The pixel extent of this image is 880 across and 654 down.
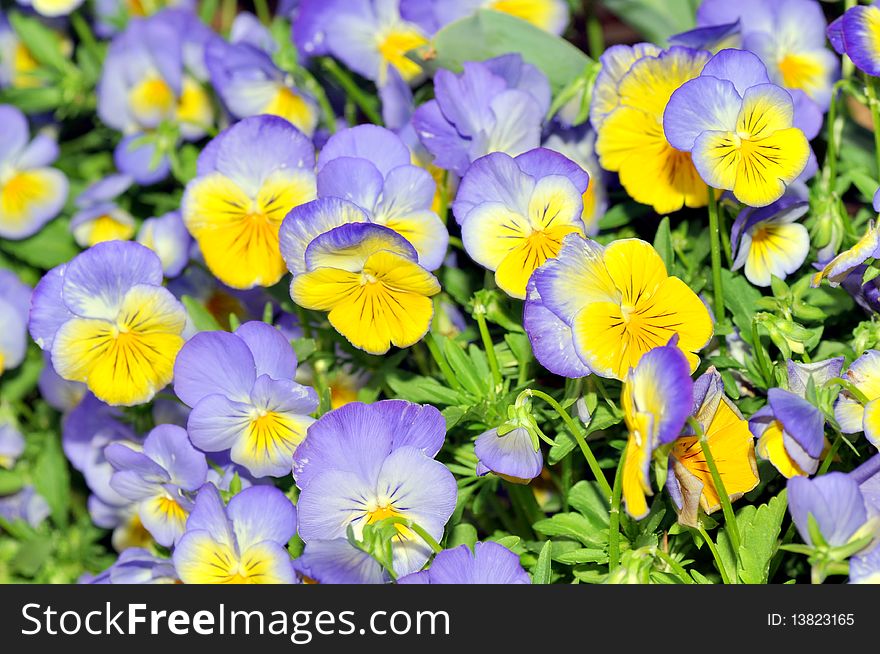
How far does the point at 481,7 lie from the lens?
115 centimetres

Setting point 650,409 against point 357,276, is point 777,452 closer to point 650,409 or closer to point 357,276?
point 650,409

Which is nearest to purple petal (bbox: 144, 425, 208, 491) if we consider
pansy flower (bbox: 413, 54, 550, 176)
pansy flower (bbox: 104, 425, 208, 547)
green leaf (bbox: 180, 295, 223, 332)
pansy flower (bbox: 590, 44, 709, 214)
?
pansy flower (bbox: 104, 425, 208, 547)

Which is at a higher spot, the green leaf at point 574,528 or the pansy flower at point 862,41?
the pansy flower at point 862,41

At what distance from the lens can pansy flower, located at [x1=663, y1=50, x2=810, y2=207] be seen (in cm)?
80

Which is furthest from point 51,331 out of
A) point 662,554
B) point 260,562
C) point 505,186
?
point 662,554

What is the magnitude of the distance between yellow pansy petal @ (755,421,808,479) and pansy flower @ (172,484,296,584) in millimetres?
364

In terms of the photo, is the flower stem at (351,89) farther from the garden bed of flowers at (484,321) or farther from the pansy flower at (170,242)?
the pansy flower at (170,242)

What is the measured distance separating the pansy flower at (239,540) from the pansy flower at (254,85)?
18.8 inches

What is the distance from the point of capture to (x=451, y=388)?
91 centimetres

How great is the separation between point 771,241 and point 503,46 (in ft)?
1.13

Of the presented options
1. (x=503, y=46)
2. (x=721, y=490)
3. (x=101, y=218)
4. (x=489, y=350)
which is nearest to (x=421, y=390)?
(x=489, y=350)

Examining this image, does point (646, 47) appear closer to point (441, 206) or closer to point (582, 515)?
point (441, 206)

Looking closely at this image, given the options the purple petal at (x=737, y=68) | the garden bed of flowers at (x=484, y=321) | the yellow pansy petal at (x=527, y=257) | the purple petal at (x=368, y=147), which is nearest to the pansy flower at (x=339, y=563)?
the garden bed of flowers at (x=484, y=321)

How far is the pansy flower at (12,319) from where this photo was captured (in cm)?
117
